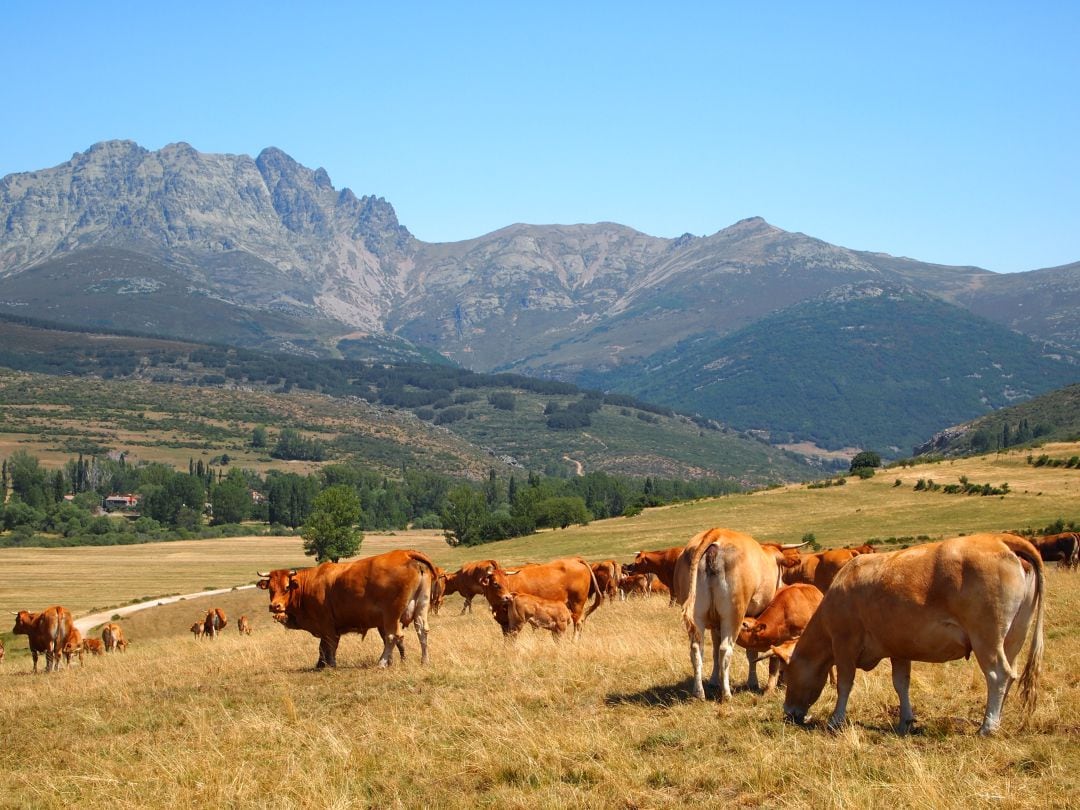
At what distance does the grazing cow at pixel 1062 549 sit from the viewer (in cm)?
3494

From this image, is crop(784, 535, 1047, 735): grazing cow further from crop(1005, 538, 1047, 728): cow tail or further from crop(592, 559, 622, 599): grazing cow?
crop(592, 559, 622, 599): grazing cow

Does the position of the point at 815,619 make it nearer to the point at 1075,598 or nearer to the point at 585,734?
the point at 585,734

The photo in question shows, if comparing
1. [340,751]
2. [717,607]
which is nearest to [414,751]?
[340,751]

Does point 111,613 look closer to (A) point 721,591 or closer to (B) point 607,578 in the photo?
(B) point 607,578

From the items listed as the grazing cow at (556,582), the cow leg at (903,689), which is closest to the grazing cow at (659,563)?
the grazing cow at (556,582)

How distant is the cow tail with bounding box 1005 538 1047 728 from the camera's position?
10.4 m

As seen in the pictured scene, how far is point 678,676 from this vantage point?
1425 cm

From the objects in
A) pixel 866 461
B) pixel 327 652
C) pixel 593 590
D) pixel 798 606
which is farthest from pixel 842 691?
pixel 866 461

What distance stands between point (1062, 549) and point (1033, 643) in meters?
28.2

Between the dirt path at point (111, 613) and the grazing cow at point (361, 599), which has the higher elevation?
the grazing cow at point (361, 599)

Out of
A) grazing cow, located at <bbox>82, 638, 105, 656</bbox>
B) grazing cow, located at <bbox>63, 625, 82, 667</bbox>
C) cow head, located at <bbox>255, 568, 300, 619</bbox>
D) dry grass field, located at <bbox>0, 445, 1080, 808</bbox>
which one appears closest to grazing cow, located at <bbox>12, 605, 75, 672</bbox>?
grazing cow, located at <bbox>63, 625, 82, 667</bbox>

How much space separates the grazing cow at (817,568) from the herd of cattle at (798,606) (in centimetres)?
4

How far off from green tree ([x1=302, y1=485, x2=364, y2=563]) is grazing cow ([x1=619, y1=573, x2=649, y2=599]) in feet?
154

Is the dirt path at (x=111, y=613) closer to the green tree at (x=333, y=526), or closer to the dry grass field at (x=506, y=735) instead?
the green tree at (x=333, y=526)
